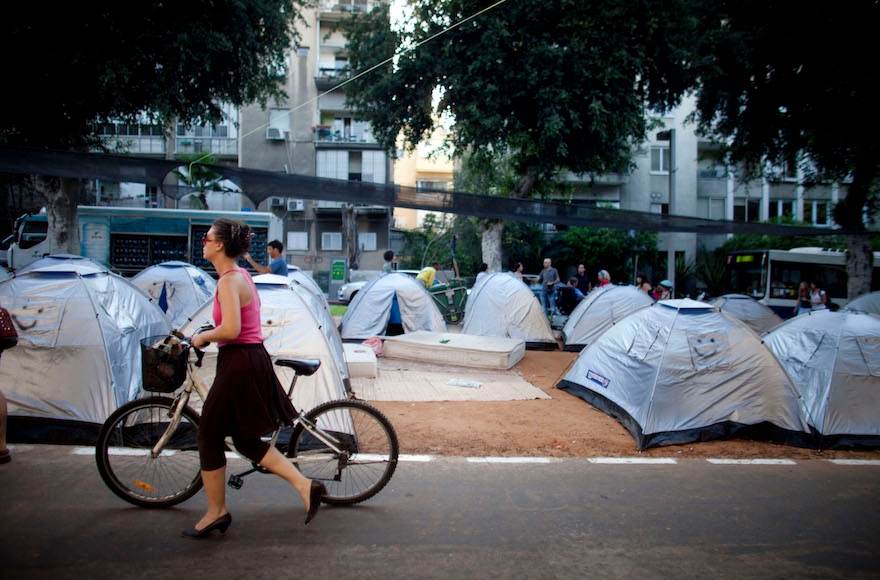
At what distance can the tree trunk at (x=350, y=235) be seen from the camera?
3306 cm

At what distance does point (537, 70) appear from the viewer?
15852 mm

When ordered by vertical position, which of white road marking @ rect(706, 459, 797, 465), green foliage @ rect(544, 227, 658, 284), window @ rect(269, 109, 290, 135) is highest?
window @ rect(269, 109, 290, 135)

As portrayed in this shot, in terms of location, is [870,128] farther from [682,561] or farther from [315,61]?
[315,61]

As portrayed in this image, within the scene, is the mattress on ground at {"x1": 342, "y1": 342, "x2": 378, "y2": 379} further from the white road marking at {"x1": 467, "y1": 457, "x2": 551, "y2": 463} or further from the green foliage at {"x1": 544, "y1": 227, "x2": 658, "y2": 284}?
the green foliage at {"x1": 544, "y1": 227, "x2": 658, "y2": 284}

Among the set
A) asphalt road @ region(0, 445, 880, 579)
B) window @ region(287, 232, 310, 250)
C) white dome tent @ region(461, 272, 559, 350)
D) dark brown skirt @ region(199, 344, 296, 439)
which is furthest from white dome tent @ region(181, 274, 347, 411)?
window @ region(287, 232, 310, 250)

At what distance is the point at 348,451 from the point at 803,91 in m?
14.1

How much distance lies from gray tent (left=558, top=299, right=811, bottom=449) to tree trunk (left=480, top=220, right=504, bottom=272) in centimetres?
1131

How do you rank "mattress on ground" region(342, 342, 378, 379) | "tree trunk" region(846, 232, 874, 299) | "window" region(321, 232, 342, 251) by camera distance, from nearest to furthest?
1. "mattress on ground" region(342, 342, 378, 379)
2. "tree trunk" region(846, 232, 874, 299)
3. "window" region(321, 232, 342, 251)

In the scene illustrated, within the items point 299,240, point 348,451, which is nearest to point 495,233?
point 348,451

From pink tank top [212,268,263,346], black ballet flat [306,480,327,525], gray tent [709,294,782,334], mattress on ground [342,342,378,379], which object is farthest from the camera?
gray tent [709,294,782,334]

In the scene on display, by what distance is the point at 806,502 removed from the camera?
4816 millimetres

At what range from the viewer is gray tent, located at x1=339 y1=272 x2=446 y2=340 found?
11.9m

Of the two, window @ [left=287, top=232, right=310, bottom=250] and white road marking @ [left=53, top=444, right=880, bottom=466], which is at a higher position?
window @ [left=287, top=232, right=310, bottom=250]

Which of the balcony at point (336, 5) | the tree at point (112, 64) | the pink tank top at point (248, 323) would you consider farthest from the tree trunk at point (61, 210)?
the balcony at point (336, 5)
